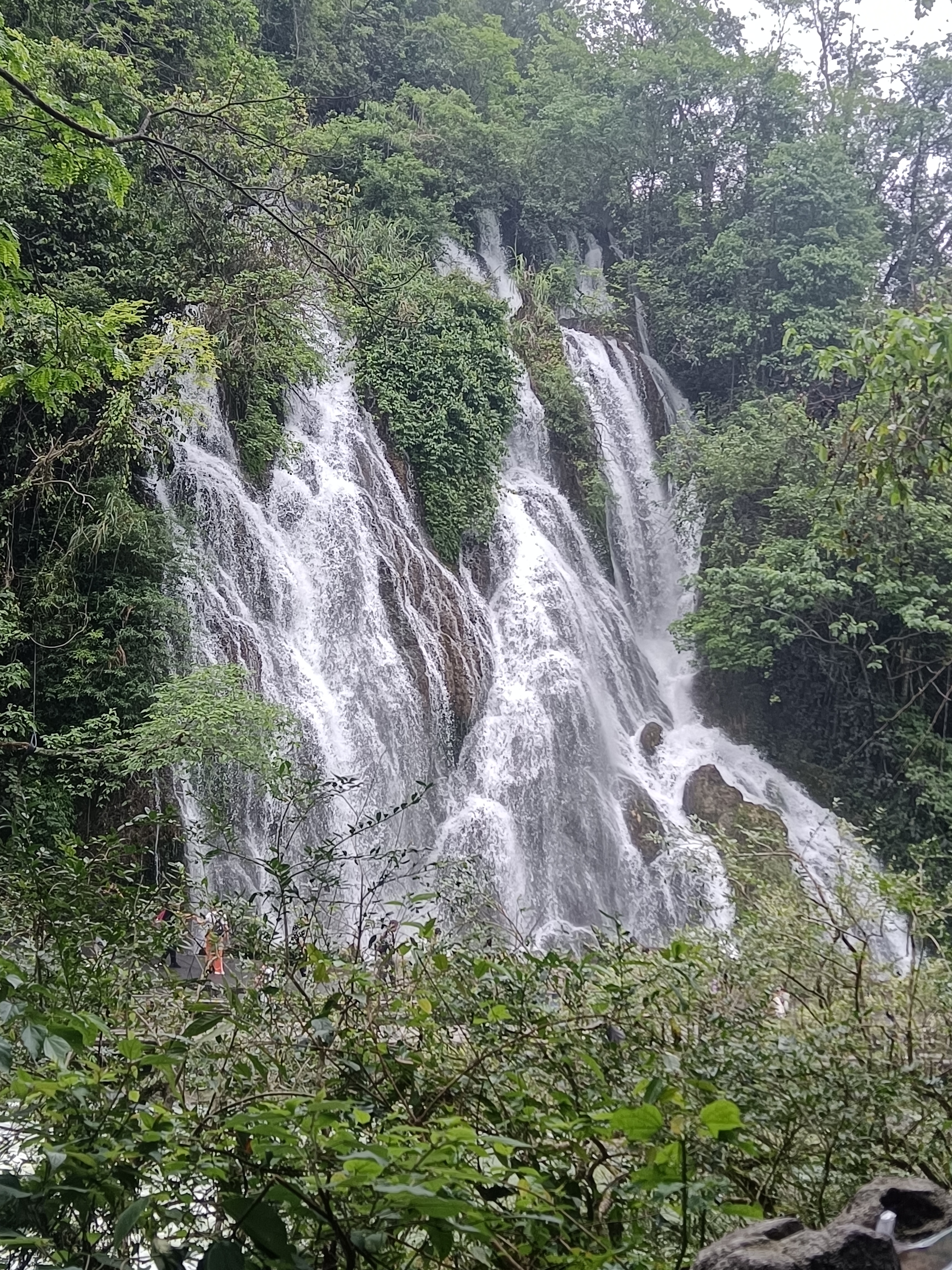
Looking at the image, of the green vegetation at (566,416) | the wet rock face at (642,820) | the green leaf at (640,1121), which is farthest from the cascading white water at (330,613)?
the green leaf at (640,1121)

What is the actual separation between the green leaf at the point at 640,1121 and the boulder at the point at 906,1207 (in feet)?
2.43

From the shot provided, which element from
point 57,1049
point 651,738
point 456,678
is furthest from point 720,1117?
point 651,738

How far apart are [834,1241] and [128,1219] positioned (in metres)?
1.08

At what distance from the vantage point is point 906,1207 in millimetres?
1556

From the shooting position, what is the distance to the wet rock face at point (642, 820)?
9508mm

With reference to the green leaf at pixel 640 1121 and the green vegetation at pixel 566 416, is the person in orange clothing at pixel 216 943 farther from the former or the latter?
the green vegetation at pixel 566 416

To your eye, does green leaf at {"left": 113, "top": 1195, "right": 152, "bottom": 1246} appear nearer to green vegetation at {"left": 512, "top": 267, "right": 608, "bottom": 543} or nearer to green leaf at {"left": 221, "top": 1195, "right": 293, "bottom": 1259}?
green leaf at {"left": 221, "top": 1195, "right": 293, "bottom": 1259}

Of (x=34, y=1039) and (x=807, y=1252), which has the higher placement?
(x=34, y=1039)

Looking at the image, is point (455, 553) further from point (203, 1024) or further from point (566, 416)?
point (203, 1024)

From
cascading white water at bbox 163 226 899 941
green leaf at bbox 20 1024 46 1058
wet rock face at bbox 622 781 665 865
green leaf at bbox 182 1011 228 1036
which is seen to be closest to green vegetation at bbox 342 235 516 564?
cascading white water at bbox 163 226 899 941

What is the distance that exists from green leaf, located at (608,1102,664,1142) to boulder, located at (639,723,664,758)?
10349mm

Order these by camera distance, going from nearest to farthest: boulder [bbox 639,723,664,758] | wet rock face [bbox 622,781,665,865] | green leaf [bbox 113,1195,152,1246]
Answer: green leaf [bbox 113,1195,152,1246]
wet rock face [bbox 622,781,665,865]
boulder [bbox 639,723,664,758]

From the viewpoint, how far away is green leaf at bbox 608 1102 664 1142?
1.01 meters

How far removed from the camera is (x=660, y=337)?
17219mm
